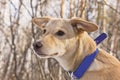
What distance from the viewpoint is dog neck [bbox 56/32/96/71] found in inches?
139

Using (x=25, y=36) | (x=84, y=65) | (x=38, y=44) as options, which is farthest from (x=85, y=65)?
(x=25, y=36)

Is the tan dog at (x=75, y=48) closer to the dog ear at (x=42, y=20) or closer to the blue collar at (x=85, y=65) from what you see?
the blue collar at (x=85, y=65)

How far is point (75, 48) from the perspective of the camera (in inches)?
140

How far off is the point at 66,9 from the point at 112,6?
1088mm

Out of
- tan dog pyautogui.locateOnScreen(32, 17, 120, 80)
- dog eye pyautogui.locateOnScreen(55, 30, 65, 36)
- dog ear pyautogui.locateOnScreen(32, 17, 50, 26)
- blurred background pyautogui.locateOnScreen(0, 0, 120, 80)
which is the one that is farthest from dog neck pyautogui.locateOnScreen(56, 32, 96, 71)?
blurred background pyautogui.locateOnScreen(0, 0, 120, 80)

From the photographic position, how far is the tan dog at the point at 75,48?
11.4 ft

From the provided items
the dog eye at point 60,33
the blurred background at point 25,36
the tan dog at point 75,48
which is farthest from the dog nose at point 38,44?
the blurred background at point 25,36

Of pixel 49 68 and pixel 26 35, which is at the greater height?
pixel 26 35

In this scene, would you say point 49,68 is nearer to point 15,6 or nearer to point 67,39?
point 15,6

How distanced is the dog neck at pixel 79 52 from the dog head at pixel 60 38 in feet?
0.10

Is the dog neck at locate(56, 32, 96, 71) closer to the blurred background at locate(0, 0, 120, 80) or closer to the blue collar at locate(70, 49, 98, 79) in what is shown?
the blue collar at locate(70, 49, 98, 79)

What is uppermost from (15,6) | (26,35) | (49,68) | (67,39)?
(67,39)

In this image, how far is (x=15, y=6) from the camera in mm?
7180

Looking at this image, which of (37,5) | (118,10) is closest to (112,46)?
(118,10)
